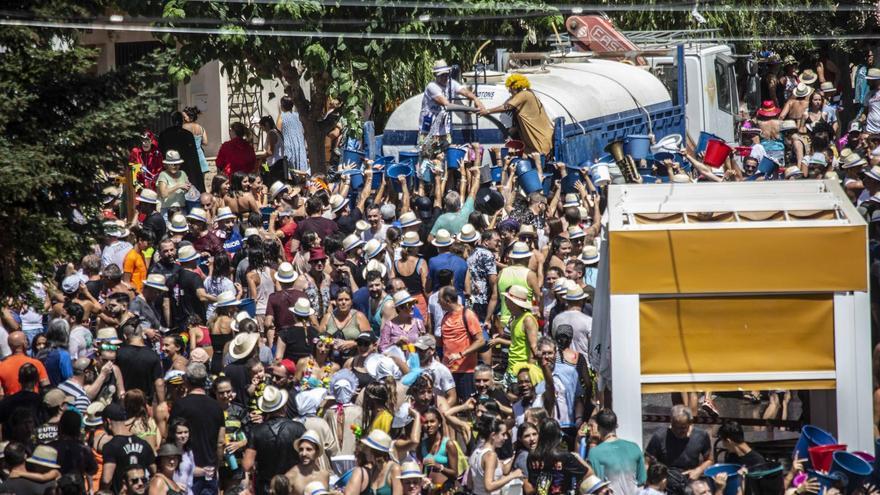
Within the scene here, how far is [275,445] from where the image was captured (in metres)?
10.9

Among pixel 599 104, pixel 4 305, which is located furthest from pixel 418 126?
pixel 4 305

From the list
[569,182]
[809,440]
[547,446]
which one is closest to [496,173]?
[569,182]

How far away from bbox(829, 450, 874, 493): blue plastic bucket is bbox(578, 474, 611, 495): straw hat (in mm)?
1449

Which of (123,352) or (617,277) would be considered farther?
(123,352)

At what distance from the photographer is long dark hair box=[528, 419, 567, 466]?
34.0 feet

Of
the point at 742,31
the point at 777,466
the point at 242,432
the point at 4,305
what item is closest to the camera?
the point at 777,466

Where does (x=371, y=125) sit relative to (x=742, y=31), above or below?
below

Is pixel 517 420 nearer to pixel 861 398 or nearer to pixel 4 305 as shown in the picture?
pixel 861 398

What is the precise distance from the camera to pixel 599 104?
66.2ft

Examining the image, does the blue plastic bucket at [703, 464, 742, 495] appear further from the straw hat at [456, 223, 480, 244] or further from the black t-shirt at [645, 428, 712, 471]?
the straw hat at [456, 223, 480, 244]

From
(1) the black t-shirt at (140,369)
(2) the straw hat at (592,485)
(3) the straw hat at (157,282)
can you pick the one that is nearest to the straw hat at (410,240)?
(3) the straw hat at (157,282)

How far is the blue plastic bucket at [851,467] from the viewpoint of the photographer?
941 centimetres

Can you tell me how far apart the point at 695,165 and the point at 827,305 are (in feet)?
24.8

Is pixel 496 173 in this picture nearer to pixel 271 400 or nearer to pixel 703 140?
pixel 703 140
